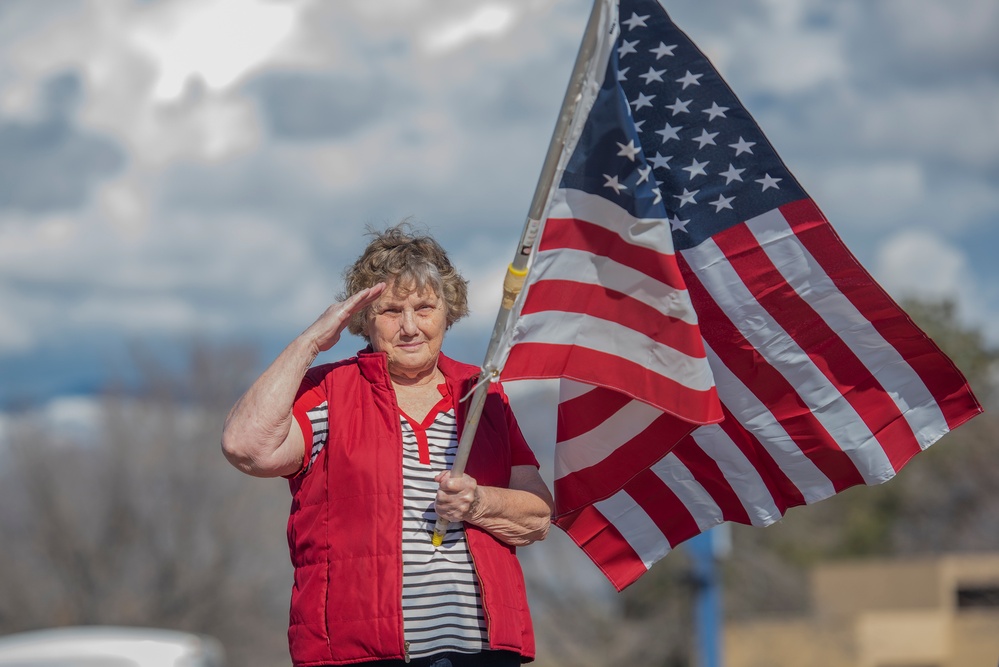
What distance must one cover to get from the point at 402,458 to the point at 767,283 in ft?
4.76

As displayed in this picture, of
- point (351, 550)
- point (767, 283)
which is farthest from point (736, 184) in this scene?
point (351, 550)

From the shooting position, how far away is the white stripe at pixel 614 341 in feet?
12.4

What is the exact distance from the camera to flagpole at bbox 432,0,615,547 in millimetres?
3512

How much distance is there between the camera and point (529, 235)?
3.68 meters

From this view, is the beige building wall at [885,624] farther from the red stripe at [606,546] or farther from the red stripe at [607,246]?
the red stripe at [607,246]

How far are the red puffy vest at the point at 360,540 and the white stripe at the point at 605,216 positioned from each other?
2.36 feet

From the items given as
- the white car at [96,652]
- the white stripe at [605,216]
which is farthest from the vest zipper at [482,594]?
the white car at [96,652]

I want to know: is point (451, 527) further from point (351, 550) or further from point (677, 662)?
point (677, 662)

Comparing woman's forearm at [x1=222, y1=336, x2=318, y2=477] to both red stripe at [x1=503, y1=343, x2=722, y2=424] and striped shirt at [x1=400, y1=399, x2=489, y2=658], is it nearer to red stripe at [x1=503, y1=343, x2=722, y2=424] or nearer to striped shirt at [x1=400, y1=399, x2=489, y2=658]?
striped shirt at [x1=400, y1=399, x2=489, y2=658]

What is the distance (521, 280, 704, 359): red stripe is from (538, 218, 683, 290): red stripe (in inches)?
4.2

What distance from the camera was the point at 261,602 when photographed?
34.3m

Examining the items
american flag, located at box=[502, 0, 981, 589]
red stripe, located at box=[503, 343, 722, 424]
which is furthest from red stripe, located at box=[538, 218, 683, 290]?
→ red stripe, located at box=[503, 343, 722, 424]

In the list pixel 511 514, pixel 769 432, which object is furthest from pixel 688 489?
pixel 511 514

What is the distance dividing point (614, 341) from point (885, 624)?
2588 centimetres
